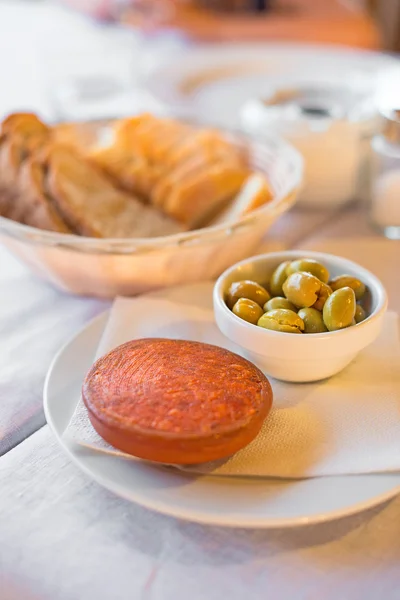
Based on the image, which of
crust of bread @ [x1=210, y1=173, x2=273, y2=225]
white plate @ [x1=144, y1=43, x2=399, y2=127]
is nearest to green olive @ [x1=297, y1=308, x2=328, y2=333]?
crust of bread @ [x1=210, y1=173, x2=273, y2=225]

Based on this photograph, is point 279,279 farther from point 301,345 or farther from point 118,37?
point 118,37

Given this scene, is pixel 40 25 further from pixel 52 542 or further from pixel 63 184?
pixel 52 542

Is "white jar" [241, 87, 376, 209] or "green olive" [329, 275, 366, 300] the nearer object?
"green olive" [329, 275, 366, 300]

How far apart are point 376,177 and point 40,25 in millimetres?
1540

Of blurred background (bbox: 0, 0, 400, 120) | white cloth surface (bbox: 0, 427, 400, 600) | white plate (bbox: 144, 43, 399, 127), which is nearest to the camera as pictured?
white cloth surface (bbox: 0, 427, 400, 600)

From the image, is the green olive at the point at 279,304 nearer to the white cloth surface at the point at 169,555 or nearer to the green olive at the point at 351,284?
the green olive at the point at 351,284

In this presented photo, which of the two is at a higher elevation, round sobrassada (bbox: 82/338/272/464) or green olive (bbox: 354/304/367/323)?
round sobrassada (bbox: 82/338/272/464)

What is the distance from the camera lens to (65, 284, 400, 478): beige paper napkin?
19.2 inches

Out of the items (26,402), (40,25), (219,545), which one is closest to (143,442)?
(219,545)

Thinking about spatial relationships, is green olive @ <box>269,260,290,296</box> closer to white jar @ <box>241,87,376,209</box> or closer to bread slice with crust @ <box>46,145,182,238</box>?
bread slice with crust @ <box>46,145,182,238</box>

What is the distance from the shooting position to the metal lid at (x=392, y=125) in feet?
2.82

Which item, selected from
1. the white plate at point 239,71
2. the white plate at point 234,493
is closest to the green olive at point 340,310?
the white plate at point 234,493

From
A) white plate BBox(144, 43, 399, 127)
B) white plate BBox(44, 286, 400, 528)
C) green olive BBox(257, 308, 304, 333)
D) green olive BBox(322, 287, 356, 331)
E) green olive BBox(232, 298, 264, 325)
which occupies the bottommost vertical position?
white plate BBox(144, 43, 399, 127)

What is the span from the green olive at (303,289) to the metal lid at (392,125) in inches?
14.9
